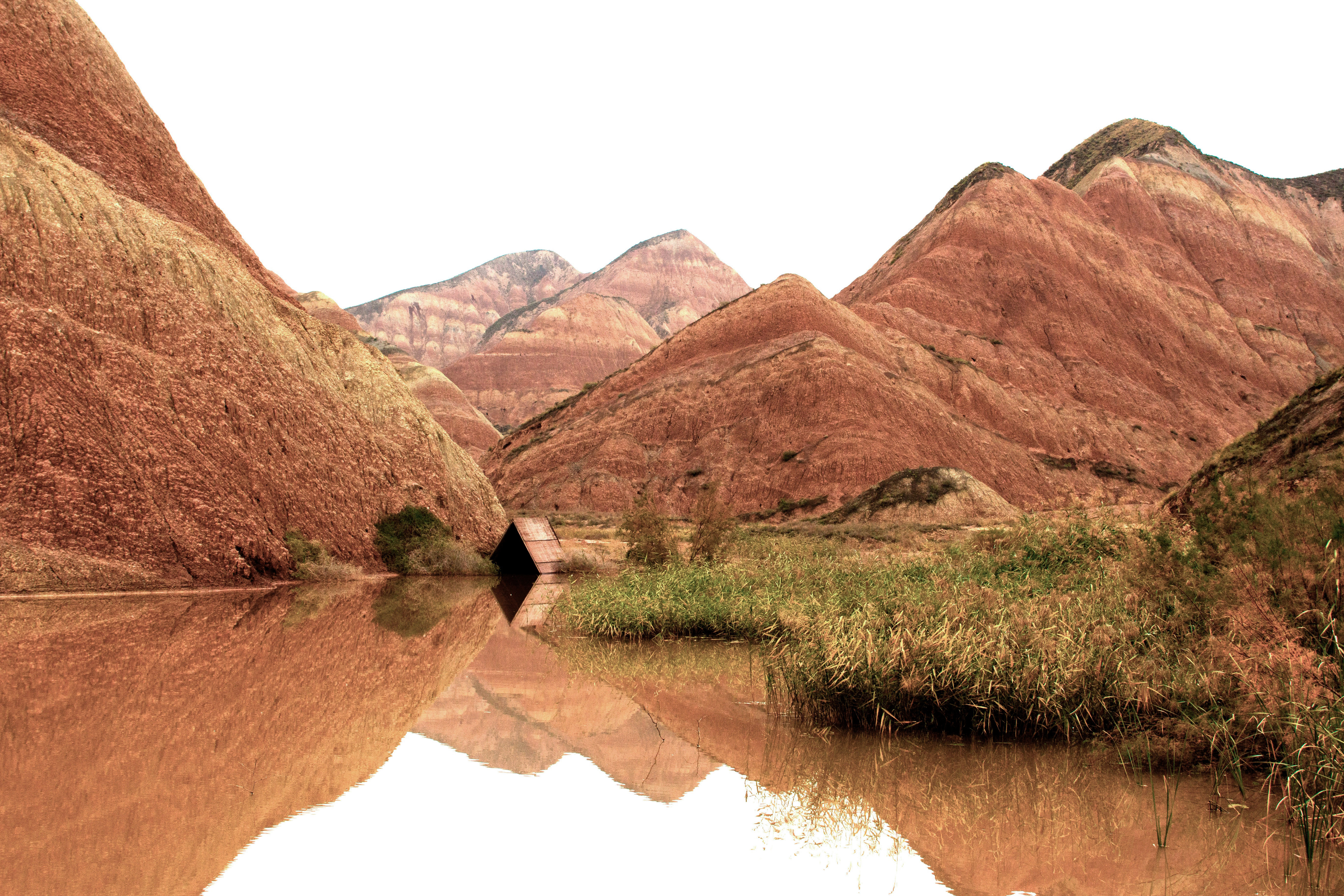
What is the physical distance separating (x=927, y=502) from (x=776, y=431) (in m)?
16.0

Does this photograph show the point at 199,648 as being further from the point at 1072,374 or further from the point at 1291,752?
the point at 1072,374

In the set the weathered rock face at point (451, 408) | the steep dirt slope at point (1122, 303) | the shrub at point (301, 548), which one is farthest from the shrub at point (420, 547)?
the weathered rock face at point (451, 408)

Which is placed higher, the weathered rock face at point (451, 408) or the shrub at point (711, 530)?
the shrub at point (711, 530)

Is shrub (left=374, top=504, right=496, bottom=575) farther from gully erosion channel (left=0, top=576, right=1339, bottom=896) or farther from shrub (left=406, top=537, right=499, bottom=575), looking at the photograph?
gully erosion channel (left=0, top=576, right=1339, bottom=896)

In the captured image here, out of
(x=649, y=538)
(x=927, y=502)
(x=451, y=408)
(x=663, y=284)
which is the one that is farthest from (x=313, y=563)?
(x=663, y=284)

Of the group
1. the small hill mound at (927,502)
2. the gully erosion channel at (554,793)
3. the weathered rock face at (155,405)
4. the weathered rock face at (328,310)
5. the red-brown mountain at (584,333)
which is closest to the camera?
the gully erosion channel at (554,793)

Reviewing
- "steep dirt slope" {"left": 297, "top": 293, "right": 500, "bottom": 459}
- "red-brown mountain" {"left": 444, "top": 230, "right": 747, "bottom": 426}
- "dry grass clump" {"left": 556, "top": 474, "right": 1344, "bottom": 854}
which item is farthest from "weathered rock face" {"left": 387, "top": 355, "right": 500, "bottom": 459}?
"dry grass clump" {"left": 556, "top": 474, "right": 1344, "bottom": 854}

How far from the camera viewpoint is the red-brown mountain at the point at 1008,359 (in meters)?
57.7

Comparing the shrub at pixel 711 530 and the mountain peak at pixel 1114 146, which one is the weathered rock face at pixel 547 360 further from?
the shrub at pixel 711 530

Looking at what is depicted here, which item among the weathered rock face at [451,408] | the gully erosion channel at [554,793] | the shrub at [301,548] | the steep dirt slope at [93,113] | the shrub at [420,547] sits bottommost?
the weathered rock face at [451,408]

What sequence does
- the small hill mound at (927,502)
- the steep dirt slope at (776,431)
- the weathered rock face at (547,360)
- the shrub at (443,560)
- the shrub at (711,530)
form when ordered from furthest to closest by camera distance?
1. the weathered rock face at (547,360)
2. the steep dirt slope at (776,431)
3. the small hill mound at (927,502)
4. the shrub at (443,560)
5. the shrub at (711,530)

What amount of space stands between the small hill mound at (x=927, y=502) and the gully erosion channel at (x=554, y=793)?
102 feet

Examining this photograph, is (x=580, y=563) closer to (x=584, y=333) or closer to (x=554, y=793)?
(x=554, y=793)

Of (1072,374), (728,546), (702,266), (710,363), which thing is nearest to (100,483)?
(728,546)
